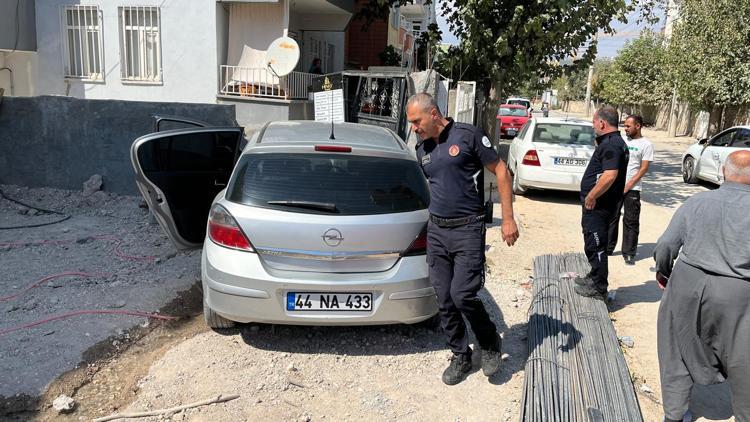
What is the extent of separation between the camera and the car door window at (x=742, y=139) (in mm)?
12078

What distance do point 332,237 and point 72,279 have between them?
10.5 ft

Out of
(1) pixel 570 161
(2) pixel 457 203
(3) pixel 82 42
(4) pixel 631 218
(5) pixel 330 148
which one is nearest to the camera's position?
(2) pixel 457 203

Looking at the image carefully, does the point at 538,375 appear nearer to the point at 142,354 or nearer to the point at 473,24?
the point at 142,354

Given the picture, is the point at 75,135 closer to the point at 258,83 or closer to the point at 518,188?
the point at 258,83

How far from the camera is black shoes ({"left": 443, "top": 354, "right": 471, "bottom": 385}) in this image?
3.69m

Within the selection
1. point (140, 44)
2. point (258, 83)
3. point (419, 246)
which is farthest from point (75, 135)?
point (419, 246)

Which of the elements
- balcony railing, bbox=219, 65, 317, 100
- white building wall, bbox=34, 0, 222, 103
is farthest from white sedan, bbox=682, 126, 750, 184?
Answer: white building wall, bbox=34, 0, 222, 103

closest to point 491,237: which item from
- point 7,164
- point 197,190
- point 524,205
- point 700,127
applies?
point 524,205

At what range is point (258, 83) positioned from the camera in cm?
1246

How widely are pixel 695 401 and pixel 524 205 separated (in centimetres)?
660

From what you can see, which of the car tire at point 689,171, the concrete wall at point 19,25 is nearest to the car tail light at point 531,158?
the car tire at point 689,171

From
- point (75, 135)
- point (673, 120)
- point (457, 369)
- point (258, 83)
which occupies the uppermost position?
point (258, 83)

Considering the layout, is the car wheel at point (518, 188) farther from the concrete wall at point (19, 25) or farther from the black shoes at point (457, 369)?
Result: the concrete wall at point (19, 25)

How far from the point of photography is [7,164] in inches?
361
